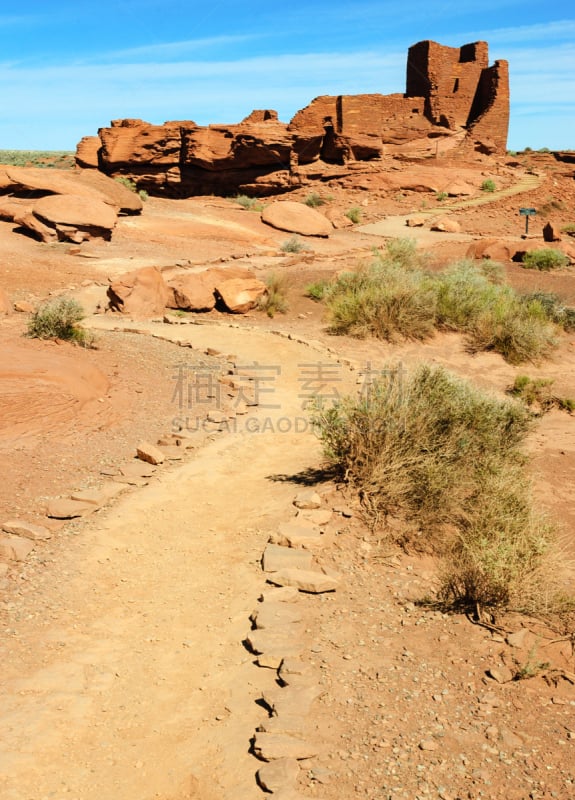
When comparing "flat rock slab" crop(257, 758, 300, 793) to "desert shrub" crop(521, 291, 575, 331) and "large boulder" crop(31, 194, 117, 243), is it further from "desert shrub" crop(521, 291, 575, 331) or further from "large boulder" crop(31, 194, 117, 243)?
"large boulder" crop(31, 194, 117, 243)

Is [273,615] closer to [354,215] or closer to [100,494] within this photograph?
[100,494]

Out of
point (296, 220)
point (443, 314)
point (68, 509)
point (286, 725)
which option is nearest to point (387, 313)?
point (443, 314)

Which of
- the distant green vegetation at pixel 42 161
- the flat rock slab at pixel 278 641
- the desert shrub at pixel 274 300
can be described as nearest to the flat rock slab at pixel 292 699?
the flat rock slab at pixel 278 641

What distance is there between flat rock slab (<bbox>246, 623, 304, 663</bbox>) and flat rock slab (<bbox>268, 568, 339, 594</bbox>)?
45cm

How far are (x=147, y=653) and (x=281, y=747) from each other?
1.19 meters

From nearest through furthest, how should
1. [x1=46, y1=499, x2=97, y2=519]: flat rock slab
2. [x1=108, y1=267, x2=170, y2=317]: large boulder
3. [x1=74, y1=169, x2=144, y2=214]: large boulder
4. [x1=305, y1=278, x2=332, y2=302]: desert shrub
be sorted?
[x1=46, y1=499, x2=97, y2=519]: flat rock slab, [x1=108, y1=267, x2=170, y2=317]: large boulder, [x1=305, y1=278, x2=332, y2=302]: desert shrub, [x1=74, y1=169, x2=144, y2=214]: large boulder

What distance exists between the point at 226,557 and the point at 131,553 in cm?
69

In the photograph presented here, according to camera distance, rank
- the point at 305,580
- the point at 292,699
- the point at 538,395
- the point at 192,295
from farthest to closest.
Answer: the point at 192,295
the point at 538,395
the point at 305,580
the point at 292,699

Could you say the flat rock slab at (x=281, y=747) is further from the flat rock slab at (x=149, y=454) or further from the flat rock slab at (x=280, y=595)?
the flat rock slab at (x=149, y=454)

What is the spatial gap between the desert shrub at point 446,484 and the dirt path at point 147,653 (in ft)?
Answer: 2.53

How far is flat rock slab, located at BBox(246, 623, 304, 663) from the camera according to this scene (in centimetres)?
423

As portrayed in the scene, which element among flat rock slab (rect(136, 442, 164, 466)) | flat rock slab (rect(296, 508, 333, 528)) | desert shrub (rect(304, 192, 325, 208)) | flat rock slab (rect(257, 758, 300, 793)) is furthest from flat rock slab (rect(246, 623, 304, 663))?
desert shrub (rect(304, 192, 325, 208))

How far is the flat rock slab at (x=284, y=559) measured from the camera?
17.2ft

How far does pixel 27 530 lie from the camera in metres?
5.59
